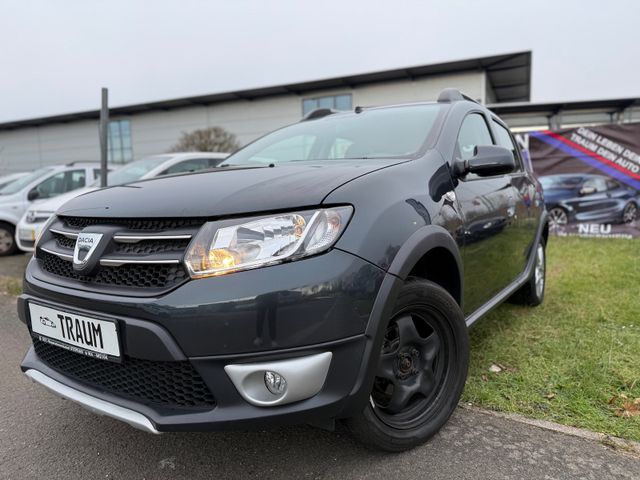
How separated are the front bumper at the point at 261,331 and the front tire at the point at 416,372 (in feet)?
0.84

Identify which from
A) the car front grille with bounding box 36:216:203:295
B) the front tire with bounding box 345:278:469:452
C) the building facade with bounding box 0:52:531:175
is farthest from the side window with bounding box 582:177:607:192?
the building facade with bounding box 0:52:531:175

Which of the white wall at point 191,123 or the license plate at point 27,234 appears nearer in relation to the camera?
the license plate at point 27,234

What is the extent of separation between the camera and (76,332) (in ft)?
5.89

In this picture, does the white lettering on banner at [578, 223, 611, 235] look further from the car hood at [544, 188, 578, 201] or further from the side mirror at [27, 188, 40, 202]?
the side mirror at [27, 188, 40, 202]

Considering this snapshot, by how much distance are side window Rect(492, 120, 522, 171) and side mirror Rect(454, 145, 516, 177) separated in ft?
3.98

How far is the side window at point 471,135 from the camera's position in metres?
2.71

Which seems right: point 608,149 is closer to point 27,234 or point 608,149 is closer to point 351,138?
point 351,138

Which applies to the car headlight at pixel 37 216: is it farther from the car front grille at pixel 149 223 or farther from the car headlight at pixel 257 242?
the car headlight at pixel 257 242

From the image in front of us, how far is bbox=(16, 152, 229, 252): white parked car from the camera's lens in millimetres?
6520

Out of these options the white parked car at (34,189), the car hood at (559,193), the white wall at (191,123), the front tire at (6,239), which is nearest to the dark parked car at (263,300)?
the white parked car at (34,189)

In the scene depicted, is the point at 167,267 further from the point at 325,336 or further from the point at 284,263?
the point at 325,336

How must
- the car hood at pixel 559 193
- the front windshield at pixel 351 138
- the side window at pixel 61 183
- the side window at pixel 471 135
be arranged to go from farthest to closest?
1. the car hood at pixel 559 193
2. the side window at pixel 61 183
3. the side window at pixel 471 135
4. the front windshield at pixel 351 138

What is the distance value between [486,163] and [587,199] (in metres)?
7.15

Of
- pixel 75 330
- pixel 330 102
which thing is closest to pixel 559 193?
pixel 75 330
